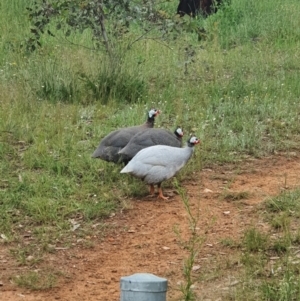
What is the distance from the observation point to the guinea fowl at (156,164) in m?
6.34

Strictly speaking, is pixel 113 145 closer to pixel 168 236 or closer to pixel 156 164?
pixel 156 164

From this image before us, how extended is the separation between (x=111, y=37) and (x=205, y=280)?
19.1 ft

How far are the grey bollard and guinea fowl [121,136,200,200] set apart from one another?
3403 mm

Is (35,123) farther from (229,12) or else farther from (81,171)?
(229,12)

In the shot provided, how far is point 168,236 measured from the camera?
5.78m

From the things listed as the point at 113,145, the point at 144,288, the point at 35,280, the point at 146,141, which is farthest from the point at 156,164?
the point at 144,288

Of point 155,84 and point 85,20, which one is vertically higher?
point 85,20

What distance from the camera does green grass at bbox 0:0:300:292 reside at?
6.24m

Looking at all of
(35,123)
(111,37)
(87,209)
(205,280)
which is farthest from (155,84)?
(205,280)

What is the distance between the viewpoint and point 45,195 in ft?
21.3

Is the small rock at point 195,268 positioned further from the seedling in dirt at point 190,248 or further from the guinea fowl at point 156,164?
the guinea fowl at point 156,164

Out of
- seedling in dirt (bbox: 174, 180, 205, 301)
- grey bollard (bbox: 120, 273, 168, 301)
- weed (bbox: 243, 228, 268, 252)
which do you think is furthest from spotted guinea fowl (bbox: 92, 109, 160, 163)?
grey bollard (bbox: 120, 273, 168, 301)

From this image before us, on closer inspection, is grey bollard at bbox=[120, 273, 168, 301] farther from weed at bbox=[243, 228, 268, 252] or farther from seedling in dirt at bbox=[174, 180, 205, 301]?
weed at bbox=[243, 228, 268, 252]

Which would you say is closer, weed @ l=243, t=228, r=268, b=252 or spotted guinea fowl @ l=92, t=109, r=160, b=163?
weed @ l=243, t=228, r=268, b=252
